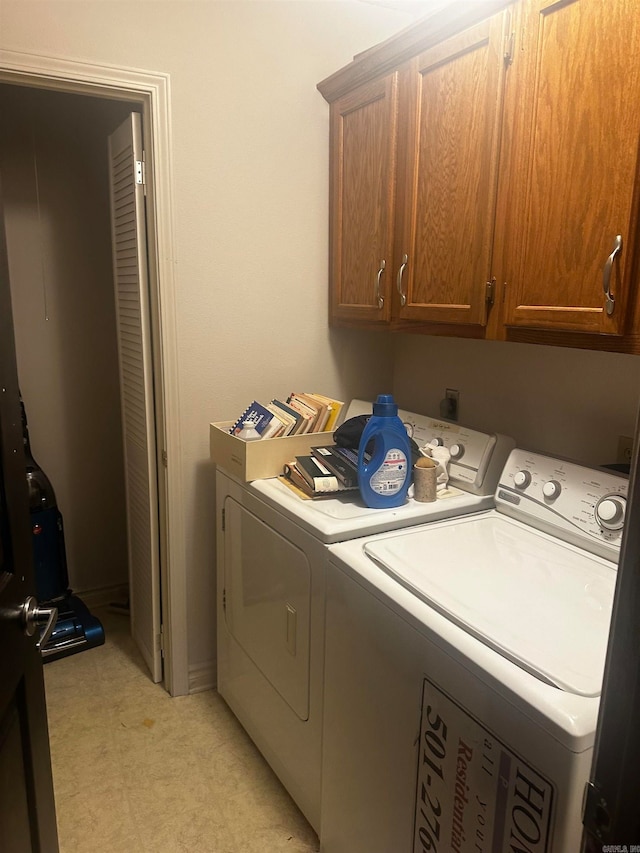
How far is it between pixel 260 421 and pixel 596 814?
1.54m

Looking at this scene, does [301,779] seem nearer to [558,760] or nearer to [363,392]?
[558,760]

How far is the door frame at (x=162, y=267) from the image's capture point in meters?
1.82

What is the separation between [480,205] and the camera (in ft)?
5.20

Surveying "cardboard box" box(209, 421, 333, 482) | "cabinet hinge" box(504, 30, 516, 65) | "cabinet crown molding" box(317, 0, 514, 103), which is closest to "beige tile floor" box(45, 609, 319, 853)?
"cardboard box" box(209, 421, 333, 482)

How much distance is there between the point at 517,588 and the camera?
4.17 ft

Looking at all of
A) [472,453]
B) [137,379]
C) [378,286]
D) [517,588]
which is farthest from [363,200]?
[517,588]

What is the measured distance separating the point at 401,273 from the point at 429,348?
46 cm

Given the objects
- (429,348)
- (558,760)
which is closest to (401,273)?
(429,348)

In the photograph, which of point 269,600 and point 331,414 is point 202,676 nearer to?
point 269,600

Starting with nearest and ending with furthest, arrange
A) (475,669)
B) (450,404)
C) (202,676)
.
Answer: (475,669)
(450,404)
(202,676)

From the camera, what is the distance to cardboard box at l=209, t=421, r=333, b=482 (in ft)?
6.31

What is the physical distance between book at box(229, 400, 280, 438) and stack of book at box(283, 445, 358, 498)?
13cm

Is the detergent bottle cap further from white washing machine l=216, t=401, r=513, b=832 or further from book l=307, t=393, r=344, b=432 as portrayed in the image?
book l=307, t=393, r=344, b=432

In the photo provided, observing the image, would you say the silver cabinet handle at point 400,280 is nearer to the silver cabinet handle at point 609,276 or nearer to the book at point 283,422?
the book at point 283,422
